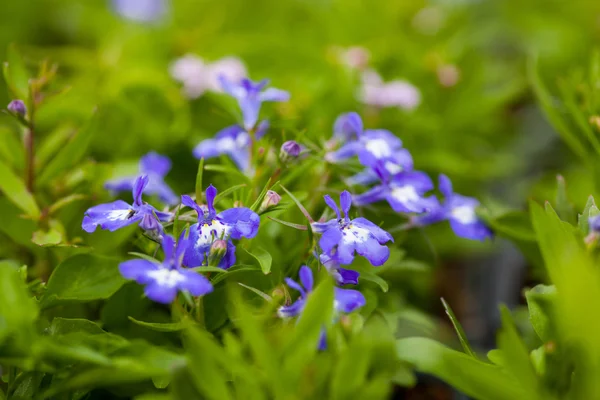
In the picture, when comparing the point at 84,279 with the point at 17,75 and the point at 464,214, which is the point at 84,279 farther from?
the point at 464,214

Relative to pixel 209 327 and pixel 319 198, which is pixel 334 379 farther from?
pixel 319 198

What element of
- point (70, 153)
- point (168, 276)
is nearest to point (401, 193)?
point (168, 276)

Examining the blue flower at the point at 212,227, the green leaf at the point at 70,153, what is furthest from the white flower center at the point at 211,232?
the green leaf at the point at 70,153

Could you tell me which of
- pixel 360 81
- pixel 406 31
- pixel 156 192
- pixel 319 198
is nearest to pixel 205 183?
pixel 156 192

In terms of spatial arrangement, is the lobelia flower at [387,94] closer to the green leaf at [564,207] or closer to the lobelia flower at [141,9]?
the green leaf at [564,207]

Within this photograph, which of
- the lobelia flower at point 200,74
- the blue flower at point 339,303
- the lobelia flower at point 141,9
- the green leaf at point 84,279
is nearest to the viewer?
the blue flower at point 339,303

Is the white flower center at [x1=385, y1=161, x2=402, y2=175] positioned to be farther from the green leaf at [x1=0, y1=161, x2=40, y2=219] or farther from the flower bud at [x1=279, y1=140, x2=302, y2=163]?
the green leaf at [x1=0, y1=161, x2=40, y2=219]
